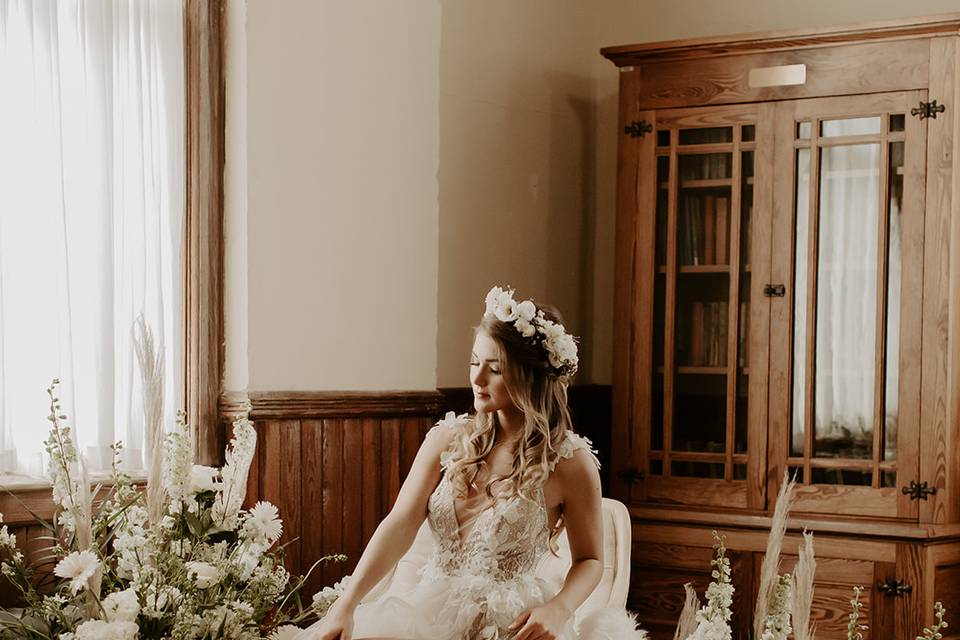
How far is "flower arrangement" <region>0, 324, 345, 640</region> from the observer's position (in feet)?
5.11

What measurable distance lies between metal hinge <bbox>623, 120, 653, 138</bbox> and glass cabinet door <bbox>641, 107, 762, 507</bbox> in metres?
0.04

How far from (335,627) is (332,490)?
4.18 ft

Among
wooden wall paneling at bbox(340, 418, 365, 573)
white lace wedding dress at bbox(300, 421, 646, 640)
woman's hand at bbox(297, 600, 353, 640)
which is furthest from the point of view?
wooden wall paneling at bbox(340, 418, 365, 573)

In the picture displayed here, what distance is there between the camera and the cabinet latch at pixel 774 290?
395cm

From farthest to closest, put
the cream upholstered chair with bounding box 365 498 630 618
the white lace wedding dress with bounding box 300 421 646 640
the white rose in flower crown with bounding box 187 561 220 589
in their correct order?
the cream upholstered chair with bounding box 365 498 630 618
the white lace wedding dress with bounding box 300 421 646 640
the white rose in flower crown with bounding box 187 561 220 589

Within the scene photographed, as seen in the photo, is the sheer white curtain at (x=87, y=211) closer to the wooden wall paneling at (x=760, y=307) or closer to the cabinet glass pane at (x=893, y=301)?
the wooden wall paneling at (x=760, y=307)

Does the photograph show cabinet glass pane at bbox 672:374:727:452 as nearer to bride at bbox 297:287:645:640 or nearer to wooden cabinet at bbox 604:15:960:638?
wooden cabinet at bbox 604:15:960:638

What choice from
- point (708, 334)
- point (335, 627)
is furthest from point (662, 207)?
point (335, 627)

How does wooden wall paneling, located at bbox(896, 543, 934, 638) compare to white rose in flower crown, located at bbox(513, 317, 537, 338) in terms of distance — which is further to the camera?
wooden wall paneling, located at bbox(896, 543, 934, 638)

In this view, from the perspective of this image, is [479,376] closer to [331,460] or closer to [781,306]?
[331,460]

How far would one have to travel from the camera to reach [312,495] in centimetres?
348

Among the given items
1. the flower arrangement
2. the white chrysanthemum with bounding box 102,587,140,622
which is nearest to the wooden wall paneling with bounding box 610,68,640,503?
the flower arrangement

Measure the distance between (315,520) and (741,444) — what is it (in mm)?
1494

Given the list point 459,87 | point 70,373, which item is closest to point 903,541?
point 459,87
